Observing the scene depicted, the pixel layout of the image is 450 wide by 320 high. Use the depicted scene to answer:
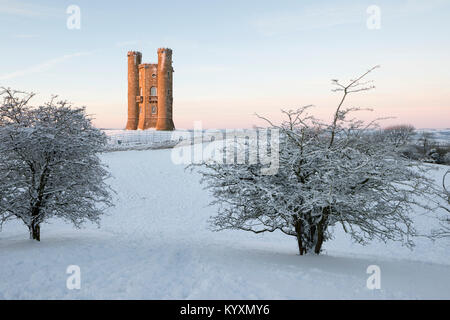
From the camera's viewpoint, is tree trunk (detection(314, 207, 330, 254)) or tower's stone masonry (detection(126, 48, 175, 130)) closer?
tree trunk (detection(314, 207, 330, 254))

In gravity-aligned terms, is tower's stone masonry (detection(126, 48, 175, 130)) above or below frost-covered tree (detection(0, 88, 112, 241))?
above

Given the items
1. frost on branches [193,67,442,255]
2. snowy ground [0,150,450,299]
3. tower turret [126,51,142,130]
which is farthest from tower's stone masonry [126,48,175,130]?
frost on branches [193,67,442,255]

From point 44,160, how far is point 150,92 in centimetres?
4547

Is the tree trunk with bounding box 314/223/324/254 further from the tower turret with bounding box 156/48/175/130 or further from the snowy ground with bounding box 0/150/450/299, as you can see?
the tower turret with bounding box 156/48/175/130

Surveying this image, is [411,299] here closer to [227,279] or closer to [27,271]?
[227,279]

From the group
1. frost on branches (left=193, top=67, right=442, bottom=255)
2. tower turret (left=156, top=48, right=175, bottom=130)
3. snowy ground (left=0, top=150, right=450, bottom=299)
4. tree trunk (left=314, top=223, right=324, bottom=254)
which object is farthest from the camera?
tower turret (left=156, top=48, right=175, bottom=130)

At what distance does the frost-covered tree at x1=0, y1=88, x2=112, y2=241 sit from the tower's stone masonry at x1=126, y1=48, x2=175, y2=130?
137 ft

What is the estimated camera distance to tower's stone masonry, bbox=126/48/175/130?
50.4m

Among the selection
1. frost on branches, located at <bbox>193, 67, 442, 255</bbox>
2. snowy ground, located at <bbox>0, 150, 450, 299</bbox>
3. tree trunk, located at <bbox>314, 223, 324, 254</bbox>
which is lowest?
snowy ground, located at <bbox>0, 150, 450, 299</bbox>

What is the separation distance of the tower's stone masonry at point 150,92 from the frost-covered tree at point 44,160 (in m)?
41.7

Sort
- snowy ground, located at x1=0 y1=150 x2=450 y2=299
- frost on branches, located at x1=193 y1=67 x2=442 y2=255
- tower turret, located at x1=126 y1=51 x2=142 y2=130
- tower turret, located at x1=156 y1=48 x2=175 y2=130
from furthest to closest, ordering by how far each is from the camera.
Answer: tower turret, located at x1=126 y1=51 x2=142 y2=130, tower turret, located at x1=156 y1=48 x2=175 y2=130, frost on branches, located at x1=193 y1=67 x2=442 y2=255, snowy ground, located at x1=0 y1=150 x2=450 y2=299

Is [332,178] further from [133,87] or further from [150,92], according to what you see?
[133,87]

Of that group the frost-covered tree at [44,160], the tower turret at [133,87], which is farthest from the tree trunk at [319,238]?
the tower turret at [133,87]
